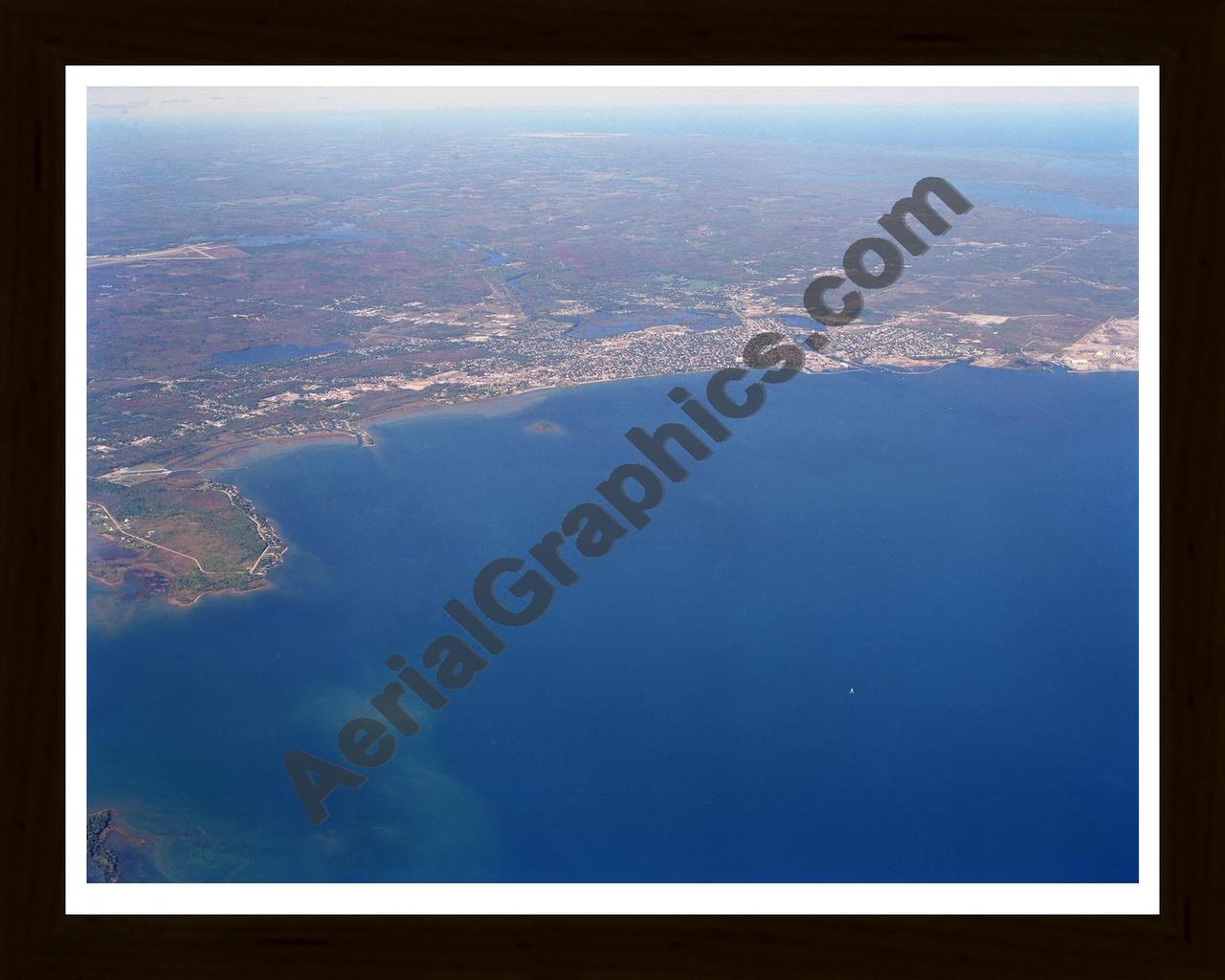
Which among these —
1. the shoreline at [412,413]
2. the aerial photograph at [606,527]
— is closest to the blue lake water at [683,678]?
the aerial photograph at [606,527]

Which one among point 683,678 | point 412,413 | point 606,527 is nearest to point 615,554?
point 606,527

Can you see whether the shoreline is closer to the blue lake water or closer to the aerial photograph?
the aerial photograph

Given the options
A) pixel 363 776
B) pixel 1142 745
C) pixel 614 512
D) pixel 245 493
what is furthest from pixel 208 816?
pixel 1142 745

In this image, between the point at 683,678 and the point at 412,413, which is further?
the point at 412,413

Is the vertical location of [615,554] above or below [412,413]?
below

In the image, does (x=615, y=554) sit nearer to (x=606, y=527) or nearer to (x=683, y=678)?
(x=606, y=527)
